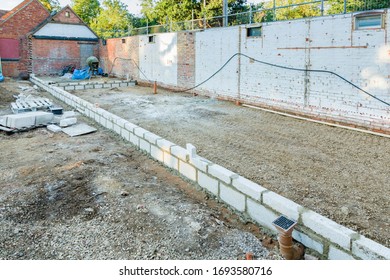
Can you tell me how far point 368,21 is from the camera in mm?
7484

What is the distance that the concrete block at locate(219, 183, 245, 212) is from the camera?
391 cm

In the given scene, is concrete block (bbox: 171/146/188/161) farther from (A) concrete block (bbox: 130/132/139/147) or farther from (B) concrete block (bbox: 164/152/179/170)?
(A) concrete block (bbox: 130/132/139/147)

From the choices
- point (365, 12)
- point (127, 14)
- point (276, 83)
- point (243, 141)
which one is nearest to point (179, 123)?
point (243, 141)

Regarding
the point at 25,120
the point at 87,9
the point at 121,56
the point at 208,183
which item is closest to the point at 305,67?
the point at 208,183

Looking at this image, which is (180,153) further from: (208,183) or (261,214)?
(261,214)

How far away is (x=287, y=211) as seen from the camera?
3375 mm

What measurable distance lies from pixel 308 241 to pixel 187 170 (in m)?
Answer: 2.15

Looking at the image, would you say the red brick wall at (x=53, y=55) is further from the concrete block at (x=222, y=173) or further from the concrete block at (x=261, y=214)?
→ the concrete block at (x=261, y=214)

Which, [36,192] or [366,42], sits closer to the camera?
[36,192]

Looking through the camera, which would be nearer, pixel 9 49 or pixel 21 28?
pixel 9 49

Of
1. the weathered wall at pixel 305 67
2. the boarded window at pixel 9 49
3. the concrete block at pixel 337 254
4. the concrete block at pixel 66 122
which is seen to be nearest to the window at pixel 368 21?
Answer: the weathered wall at pixel 305 67
